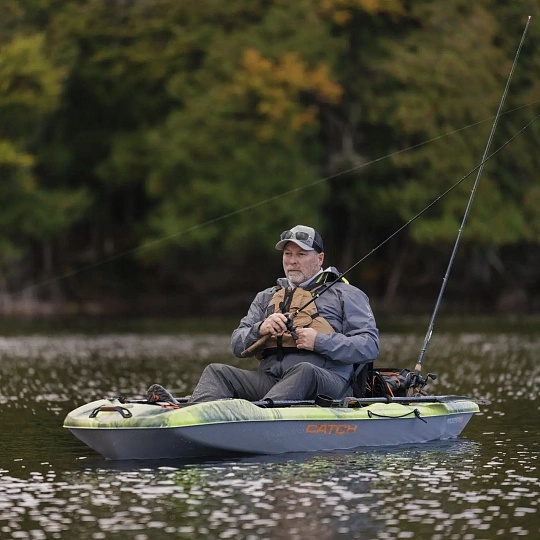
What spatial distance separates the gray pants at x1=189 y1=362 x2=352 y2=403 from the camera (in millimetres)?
12602

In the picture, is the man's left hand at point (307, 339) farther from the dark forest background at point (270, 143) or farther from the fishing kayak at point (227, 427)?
the dark forest background at point (270, 143)

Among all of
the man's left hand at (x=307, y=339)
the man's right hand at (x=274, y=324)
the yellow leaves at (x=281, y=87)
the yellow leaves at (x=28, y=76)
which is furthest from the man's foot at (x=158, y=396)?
the yellow leaves at (x=281, y=87)

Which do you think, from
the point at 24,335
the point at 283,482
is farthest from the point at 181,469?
the point at 24,335

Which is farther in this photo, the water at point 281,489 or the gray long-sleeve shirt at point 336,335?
the gray long-sleeve shirt at point 336,335

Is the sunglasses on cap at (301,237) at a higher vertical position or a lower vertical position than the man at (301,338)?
higher

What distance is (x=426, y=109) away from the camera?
4916cm

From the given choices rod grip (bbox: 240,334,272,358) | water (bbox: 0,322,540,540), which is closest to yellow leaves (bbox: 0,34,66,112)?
water (bbox: 0,322,540,540)

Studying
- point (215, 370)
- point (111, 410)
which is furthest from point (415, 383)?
point (111, 410)

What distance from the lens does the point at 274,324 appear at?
1253 centimetres

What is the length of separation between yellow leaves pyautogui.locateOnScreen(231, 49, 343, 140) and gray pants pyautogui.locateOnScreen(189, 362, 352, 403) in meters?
36.4

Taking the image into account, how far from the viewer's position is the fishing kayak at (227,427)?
38.6 ft

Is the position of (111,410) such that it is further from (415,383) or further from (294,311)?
(415,383)

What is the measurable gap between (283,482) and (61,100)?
4266 cm

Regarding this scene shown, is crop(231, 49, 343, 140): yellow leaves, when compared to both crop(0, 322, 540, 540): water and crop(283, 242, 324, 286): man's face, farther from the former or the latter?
crop(283, 242, 324, 286): man's face
